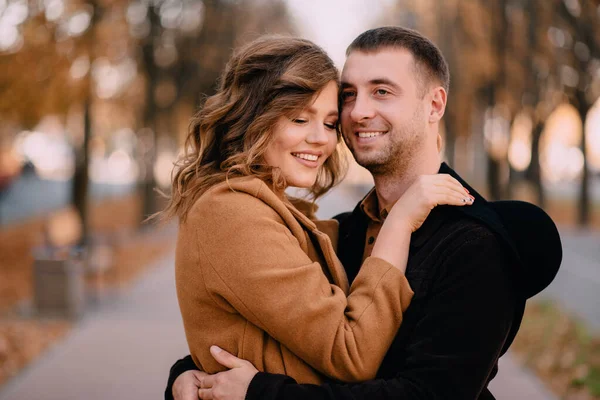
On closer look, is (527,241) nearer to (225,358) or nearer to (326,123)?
(326,123)

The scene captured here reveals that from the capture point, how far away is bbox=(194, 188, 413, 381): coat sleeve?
237cm

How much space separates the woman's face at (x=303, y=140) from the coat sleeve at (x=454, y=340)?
0.78 metres

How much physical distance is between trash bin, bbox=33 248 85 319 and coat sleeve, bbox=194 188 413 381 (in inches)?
309

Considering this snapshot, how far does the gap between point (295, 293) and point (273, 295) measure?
0.08m

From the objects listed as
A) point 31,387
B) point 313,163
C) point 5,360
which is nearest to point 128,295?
point 5,360

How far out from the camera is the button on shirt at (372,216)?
312cm

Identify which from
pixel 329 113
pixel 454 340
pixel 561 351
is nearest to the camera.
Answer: pixel 454 340

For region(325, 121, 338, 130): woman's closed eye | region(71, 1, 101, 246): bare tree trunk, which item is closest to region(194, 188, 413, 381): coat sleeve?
region(325, 121, 338, 130): woman's closed eye

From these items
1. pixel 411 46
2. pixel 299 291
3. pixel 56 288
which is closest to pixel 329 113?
pixel 411 46

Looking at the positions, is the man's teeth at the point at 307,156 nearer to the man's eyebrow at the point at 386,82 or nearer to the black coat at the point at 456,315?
the man's eyebrow at the point at 386,82

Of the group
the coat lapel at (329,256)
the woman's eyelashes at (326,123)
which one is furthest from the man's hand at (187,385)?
the woman's eyelashes at (326,123)

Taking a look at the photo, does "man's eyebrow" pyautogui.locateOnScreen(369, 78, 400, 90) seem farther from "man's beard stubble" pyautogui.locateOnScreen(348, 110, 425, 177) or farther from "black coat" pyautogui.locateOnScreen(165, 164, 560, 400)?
"black coat" pyautogui.locateOnScreen(165, 164, 560, 400)

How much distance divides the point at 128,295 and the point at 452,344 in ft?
32.2

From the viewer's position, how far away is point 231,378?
2.52 m
